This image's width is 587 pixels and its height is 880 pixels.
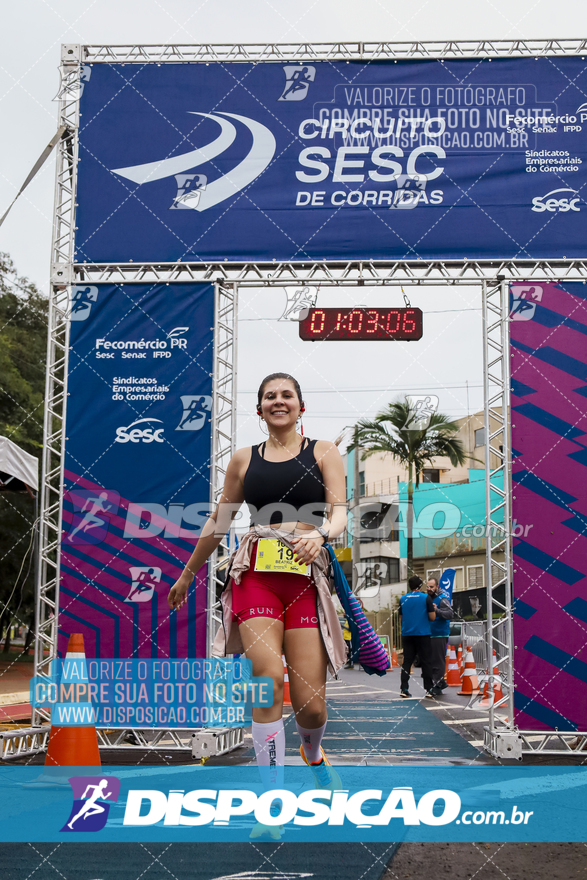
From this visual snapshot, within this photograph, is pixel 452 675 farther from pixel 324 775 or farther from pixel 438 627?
pixel 324 775

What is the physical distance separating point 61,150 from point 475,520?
87.2ft

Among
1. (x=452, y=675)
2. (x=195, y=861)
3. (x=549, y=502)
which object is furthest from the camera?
(x=452, y=675)

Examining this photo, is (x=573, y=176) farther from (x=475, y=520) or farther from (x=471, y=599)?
(x=475, y=520)

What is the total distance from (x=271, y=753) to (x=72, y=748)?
2.62m

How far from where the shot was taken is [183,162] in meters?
7.86

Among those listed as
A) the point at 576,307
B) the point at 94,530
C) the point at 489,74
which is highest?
the point at 489,74

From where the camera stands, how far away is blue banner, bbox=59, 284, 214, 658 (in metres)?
7.35

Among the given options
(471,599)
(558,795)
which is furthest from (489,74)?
(471,599)

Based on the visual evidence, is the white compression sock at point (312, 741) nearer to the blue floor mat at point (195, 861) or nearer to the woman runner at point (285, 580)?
the woman runner at point (285, 580)

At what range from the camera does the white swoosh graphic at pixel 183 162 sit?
7848 millimetres

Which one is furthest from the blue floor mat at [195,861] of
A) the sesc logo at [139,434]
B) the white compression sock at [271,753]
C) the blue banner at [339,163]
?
the blue banner at [339,163]

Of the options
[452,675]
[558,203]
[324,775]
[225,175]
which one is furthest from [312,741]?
[452,675]

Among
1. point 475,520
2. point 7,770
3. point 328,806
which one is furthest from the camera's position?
point 475,520

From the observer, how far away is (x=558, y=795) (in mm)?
4824
